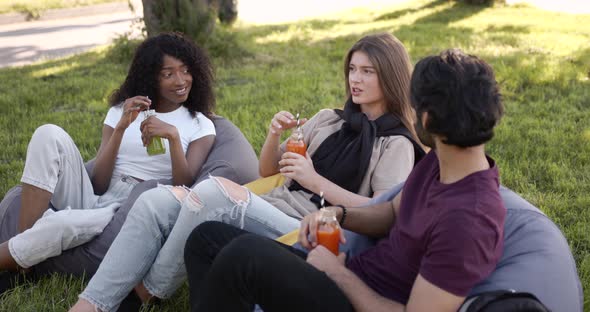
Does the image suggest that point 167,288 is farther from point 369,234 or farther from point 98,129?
point 98,129

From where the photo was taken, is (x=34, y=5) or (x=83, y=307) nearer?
(x=83, y=307)

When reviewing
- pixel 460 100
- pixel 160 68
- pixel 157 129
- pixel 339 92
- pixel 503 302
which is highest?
pixel 460 100

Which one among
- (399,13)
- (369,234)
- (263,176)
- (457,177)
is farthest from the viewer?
(399,13)

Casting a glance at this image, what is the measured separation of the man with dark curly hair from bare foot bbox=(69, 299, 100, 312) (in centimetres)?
48

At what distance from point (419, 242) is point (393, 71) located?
1.39 meters

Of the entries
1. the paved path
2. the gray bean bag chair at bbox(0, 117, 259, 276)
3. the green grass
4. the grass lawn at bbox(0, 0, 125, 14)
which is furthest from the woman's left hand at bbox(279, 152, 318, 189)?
the grass lawn at bbox(0, 0, 125, 14)

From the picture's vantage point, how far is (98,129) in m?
6.02

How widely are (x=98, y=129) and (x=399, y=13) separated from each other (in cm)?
872

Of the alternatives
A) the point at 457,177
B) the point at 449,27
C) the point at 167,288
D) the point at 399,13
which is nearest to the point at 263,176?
the point at 167,288

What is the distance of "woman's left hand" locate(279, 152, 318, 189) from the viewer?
3176 mm

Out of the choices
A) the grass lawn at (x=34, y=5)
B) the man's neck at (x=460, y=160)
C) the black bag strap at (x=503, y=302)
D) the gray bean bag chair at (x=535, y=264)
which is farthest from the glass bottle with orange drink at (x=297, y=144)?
the grass lawn at (x=34, y=5)

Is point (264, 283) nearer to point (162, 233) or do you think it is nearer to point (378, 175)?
point (162, 233)

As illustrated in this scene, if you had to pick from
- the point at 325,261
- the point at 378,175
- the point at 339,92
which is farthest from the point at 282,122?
the point at 339,92

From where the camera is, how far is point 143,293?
9.77 ft
